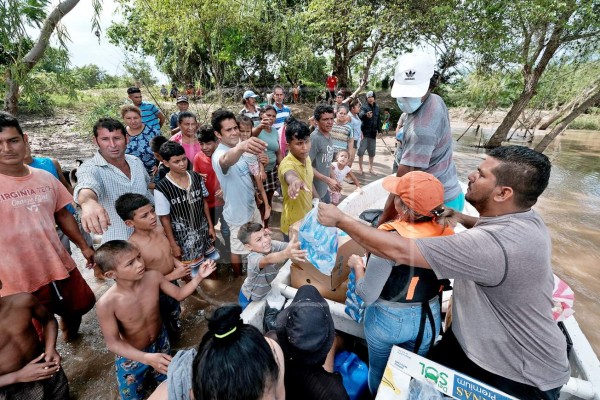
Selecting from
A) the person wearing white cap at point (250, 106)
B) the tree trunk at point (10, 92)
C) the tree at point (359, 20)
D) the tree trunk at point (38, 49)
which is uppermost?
the tree at point (359, 20)

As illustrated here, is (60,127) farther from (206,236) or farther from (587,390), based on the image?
→ (587,390)

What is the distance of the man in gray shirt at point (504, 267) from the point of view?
108 centimetres

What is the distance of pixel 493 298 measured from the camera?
1214 millimetres

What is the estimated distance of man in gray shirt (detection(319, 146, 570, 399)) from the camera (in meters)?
1.08

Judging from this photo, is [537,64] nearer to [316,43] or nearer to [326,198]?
Result: [316,43]

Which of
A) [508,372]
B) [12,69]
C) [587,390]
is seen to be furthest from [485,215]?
[12,69]

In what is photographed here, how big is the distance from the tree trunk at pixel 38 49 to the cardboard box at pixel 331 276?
398 centimetres

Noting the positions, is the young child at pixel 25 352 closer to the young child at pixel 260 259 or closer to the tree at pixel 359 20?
the young child at pixel 260 259

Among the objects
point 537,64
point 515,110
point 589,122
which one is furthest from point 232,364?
point 589,122

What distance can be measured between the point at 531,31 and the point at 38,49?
11.8m

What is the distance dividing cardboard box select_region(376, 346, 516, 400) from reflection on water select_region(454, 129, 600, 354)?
103 inches

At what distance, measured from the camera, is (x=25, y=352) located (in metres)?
1.66

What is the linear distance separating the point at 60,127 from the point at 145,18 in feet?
27.2

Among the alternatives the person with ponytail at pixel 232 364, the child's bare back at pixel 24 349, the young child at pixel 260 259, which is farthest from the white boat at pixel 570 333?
the child's bare back at pixel 24 349
